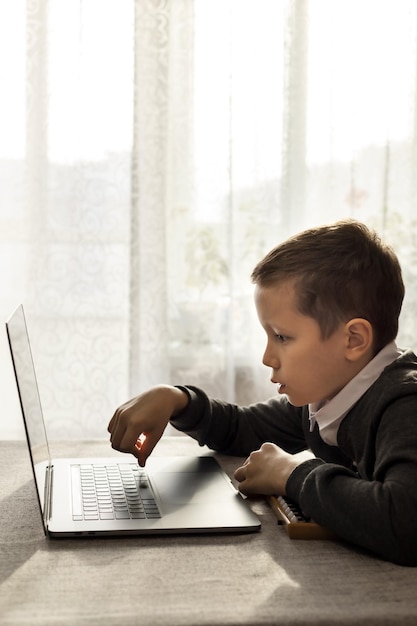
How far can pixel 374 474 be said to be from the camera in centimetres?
103

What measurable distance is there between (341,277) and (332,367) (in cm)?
12

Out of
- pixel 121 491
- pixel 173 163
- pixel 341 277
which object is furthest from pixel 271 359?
pixel 173 163

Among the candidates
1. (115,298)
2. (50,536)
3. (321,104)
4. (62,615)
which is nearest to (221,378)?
(115,298)

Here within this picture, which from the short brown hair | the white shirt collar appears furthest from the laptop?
the short brown hair

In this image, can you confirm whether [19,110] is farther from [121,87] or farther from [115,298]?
[115,298]

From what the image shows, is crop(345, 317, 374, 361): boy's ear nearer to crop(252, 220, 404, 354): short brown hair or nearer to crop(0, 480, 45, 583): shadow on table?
crop(252, 220, 404, 354): short brown hair

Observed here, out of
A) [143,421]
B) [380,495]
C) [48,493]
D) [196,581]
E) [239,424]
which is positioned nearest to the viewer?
[196,581]

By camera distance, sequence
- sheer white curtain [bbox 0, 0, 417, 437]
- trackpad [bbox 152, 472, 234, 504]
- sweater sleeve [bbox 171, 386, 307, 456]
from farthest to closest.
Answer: sheer white curtain [bbox 0, 0, 417, 437], sweater sleeve [bbox 171, 386, 307, 456], trackpad [bbox 152, 472, 234, 504]

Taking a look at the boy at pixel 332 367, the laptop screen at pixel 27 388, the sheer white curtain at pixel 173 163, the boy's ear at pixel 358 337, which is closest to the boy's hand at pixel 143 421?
the boy at pixel 332 367

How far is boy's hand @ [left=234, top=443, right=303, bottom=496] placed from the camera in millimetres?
1126

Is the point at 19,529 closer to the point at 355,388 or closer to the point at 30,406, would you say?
the point at 30,406

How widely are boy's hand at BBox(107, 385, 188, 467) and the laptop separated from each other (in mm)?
46

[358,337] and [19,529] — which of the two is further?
[358,337]

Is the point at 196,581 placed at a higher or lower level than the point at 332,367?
lower
